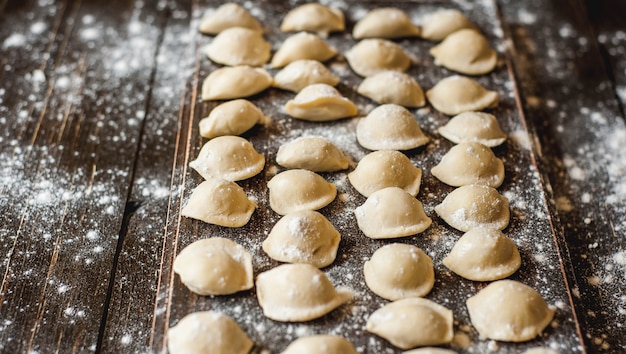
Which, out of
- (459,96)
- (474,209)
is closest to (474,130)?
(459,96)

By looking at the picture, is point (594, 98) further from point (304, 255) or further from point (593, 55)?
point (304, 255)

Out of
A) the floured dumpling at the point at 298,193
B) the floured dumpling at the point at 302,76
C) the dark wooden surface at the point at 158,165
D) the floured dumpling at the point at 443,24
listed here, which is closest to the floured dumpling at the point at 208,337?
the dark wooden surface at the point at 158,165

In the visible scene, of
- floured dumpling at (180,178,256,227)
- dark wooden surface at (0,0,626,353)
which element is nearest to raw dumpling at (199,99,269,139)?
dark wooden surface at (0,0,626,353)

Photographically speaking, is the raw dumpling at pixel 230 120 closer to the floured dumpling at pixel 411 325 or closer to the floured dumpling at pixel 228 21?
the floured dumpling at pixel 228 21

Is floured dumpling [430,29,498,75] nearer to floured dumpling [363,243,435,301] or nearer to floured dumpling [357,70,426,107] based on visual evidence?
floured dumpling [357,70,426,107]

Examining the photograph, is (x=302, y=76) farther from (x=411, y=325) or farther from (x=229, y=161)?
(x=411, y=325)

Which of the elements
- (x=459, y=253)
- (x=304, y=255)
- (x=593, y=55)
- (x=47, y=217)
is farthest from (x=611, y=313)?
(x=47, y=217)
